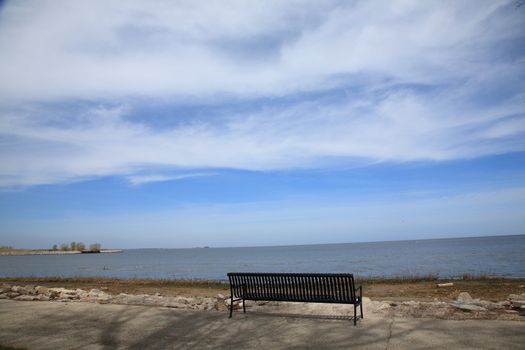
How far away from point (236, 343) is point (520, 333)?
4.13 metres

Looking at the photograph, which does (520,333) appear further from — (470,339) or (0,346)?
(0,346)

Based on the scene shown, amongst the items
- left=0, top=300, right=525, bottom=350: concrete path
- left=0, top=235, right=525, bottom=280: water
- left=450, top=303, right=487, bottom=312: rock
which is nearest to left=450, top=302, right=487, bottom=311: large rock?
left=450, top=303, right=487, bottom=312: rock

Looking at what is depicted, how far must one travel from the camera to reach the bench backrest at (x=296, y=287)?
7.71 metres

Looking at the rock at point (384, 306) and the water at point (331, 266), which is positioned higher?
the rock at point (384, 306)

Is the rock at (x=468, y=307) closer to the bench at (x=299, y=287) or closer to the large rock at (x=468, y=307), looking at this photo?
the large rock at (x=468, y=307)

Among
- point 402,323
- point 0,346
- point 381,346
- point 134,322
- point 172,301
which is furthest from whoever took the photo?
point 172,301

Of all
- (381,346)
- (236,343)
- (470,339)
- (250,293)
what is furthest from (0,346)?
(470,339)

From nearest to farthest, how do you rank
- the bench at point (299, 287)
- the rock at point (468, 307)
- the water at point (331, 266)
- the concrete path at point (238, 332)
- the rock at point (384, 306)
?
the concrete path at point (238, 332), the bench at point (299, 287), the rock at point (468, 307), the rock at point (384, 306), the water at point (331, 266)

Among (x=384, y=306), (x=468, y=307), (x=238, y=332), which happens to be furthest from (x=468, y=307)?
(x=238, y=332)

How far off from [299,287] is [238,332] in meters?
1.59

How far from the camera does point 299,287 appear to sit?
817 centimetres

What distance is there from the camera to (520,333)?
19.9 feet

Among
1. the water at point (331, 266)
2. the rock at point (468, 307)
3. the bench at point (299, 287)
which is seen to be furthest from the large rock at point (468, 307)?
the water at point (331, 266)

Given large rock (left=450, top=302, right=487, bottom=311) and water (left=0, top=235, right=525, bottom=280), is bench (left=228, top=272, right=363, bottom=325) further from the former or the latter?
water (left=0, top=235, right=525, bottom=280)
